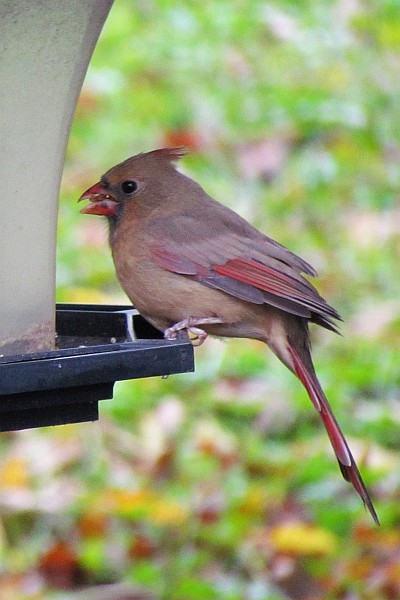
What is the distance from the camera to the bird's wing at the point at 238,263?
109 inches

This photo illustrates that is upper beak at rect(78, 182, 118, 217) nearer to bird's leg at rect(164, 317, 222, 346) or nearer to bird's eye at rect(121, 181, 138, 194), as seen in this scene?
bird's eye at rect(121, 181, 138, 194)

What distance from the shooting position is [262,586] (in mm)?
3775

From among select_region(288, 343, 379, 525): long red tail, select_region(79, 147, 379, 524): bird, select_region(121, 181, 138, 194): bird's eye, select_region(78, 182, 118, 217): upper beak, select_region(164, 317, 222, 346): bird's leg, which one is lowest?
select_region(288, 343, 379, 525): long red tail

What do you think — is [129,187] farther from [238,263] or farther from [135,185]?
[238,263]

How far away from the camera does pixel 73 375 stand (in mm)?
2074

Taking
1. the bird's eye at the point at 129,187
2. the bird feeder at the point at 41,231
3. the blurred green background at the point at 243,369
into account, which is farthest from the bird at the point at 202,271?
the blurred green background at the point at 243,369

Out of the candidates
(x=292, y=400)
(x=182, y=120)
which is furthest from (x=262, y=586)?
(x=182, y=120)

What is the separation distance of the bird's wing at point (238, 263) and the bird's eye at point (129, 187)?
0.12 meters

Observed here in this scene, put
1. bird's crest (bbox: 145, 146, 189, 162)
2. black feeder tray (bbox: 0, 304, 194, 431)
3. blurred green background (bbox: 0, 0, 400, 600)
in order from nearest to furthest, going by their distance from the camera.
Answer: black feeder tray (bbox: 0, 304, 194, 431) → bird's crest (bbox: 145, 146, 189, 162) → blurred green background (bbox: 0, 0, 400, 600)

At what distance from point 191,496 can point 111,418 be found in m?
0.54

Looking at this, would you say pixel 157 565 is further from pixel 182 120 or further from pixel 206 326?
pixel 182 120

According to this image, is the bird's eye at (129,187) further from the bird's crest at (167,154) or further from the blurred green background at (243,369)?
the blurred green background at (243,369)

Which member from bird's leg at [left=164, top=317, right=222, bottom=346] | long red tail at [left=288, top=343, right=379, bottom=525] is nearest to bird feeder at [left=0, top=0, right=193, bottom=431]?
bird's leg at [left=164, top=317, right=222, bottom=346]

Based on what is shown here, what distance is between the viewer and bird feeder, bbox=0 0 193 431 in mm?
2105
